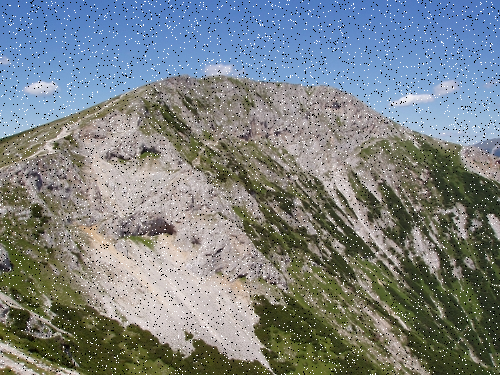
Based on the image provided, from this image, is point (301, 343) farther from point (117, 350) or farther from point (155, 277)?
point (117, 350)

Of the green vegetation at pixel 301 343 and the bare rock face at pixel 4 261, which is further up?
the bare rock face at pixel 4 261

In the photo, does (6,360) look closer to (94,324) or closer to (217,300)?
(94,324)

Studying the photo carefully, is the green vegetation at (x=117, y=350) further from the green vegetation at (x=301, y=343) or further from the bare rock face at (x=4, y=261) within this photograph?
the bare rock face at (x=4, y=261)

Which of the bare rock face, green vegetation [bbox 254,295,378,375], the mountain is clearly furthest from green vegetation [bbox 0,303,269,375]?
the bare rock face

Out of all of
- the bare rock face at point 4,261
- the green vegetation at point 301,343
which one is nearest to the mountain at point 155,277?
the bare rock face at point 4,261

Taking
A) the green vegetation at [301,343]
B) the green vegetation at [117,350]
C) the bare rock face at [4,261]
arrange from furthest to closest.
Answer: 1. the green vegetation at [301,343]
2. the bare rock face at [4,261]
3. the green vegetation at [117,350]

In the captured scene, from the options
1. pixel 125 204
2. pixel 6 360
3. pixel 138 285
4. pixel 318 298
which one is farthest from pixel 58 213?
pixel 318 298

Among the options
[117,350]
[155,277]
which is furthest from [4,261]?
[155,277]

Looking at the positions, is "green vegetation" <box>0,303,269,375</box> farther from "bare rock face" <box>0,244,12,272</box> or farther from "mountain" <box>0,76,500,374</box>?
"bare rock face" <box>0,244,12,272</box>

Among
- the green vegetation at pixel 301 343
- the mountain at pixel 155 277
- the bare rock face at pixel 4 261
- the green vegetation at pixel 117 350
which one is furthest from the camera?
the green vegetation at pixel 301 343
